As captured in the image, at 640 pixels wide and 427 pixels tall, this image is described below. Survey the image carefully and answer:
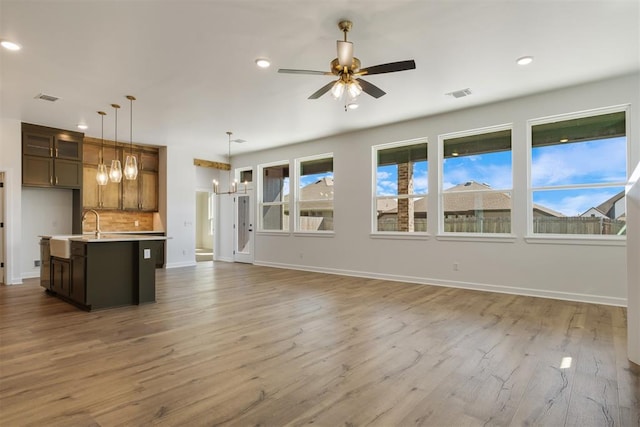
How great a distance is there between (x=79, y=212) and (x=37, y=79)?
3.43 meters

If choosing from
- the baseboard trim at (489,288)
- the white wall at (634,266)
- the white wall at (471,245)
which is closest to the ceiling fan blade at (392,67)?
the white wall at (634,266)

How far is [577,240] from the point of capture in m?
4.80

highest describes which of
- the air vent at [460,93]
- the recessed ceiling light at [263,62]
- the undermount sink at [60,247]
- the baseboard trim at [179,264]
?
the air vent at [460,93]

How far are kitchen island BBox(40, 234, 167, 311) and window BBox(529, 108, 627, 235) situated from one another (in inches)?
221

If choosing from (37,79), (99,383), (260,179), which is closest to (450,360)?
(99,383)

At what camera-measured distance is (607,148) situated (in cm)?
476

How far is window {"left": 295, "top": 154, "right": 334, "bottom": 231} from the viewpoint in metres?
7.83

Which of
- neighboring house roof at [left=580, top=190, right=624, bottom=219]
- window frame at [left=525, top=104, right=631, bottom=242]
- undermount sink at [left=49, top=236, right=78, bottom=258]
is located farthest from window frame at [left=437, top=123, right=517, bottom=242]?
undermount sink at [left=49, top=236, right=78, bottom=258]

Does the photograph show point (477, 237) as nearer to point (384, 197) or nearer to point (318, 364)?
point (384, 197)

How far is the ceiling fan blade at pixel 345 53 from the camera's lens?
292 centimetres

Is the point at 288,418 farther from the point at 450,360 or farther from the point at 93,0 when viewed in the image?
the point at 93,0

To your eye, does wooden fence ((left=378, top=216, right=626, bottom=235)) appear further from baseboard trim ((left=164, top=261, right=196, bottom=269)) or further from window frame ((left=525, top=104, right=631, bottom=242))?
baseboard trim ((left=164, top=261, right=196, bottom=269))

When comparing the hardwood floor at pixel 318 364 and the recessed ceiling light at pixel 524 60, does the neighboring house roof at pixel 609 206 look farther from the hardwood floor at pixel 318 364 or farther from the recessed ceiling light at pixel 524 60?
the recessed ceiling light at pixel 524 60

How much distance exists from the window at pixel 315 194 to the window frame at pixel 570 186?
3.80 metres
